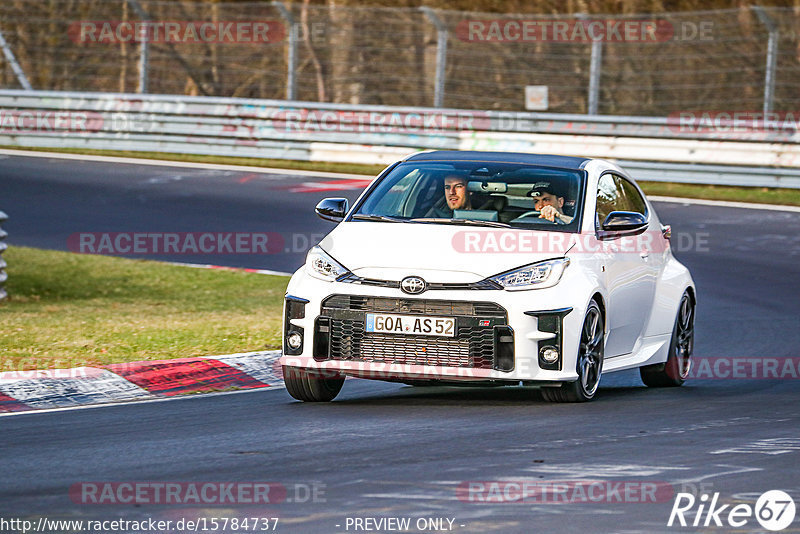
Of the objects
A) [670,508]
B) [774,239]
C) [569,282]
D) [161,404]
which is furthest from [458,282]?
[774,239]

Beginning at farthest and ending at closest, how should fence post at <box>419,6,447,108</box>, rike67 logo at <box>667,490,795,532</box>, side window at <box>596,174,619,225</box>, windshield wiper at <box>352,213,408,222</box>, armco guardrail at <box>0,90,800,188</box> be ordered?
1. fence post at <box>419,6,447,108</box>
2. armco guardrail at <box>0,90,800,188</box>
3. side window at <box>596,174,619,225</box>
4. windshield wiper at <box>352,213,408,222</box>
5. rike67 logo at <box>667,490,795,532</box>

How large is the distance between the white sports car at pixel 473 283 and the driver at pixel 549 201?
1cm

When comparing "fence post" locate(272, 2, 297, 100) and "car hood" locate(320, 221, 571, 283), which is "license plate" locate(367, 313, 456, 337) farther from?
"fence post" locate(272, 2, 297, 100)

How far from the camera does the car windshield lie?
30.3ft

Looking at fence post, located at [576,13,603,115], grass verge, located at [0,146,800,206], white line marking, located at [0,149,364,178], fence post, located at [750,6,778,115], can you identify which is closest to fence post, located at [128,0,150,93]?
grass verge, located at [0,146,800,206]

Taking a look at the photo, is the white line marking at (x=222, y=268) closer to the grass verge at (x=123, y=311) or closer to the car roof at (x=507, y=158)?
the grass verge at (x=123, y=311)

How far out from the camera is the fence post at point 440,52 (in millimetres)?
25766

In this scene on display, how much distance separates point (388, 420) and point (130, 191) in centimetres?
1483

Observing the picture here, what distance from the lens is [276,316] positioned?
43.9ft

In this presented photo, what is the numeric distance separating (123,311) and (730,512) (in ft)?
28.6

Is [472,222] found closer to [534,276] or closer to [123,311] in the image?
[534,276]

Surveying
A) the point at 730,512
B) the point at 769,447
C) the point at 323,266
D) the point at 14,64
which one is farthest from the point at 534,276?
the point at 14,64

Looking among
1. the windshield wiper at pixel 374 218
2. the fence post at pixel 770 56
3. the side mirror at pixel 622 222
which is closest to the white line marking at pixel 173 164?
the fence post at pixel 770 56

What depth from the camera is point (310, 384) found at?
901cm
